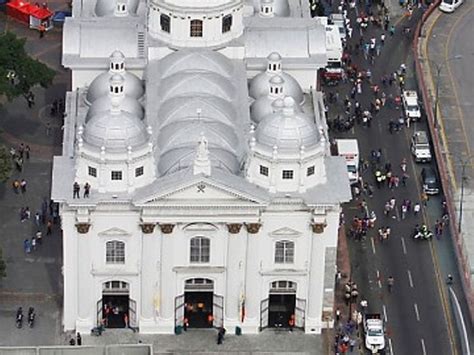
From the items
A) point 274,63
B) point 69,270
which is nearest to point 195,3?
point 274,63

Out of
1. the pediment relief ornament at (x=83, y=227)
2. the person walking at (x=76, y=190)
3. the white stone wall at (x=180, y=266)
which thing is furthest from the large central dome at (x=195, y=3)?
the pediment relief ornament at (x=83, y=227)

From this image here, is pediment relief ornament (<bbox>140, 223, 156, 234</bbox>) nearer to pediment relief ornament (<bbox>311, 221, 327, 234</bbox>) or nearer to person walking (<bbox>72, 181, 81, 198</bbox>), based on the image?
person walking (<bbox>72, 181, 81, 198</bbox>)

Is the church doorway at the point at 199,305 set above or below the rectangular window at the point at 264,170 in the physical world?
below

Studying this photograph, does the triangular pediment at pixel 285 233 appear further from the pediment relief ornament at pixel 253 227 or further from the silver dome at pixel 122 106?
the silver dome at pixel 122 106

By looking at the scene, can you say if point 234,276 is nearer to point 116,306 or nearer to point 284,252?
point 284,252

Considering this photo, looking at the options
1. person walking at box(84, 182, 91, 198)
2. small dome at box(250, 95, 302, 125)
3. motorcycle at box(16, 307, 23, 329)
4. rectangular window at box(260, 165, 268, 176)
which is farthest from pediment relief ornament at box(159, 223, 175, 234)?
motorcycle at box(16, 307, 23, 329)

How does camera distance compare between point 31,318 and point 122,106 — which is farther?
point 122,106
